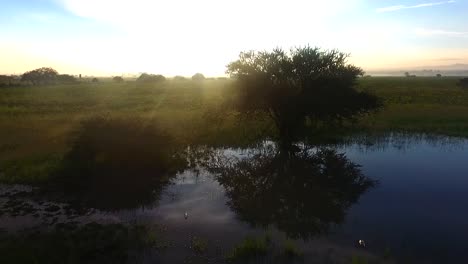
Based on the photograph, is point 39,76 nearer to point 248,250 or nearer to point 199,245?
point 199,245

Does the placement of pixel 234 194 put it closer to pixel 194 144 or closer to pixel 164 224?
pixel 164 224

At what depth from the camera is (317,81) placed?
95.9ft

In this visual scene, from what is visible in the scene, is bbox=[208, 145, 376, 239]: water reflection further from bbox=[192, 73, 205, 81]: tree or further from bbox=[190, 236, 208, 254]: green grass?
bbox=[192, 73, 205, 81]: tree

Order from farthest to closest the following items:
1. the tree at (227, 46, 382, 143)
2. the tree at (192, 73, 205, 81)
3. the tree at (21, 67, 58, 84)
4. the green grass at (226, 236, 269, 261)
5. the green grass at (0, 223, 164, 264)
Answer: the tree at (192, 73, 205, 81) → the tree at (21, 67, 58, 84) → the tree at (227, 46, 382, 143) → the green grass at (226, 236, 269, 261) → the green grass at (0, 223, 164, 264)

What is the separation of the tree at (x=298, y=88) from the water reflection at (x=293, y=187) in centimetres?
414

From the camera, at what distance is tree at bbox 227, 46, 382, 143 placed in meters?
28.8

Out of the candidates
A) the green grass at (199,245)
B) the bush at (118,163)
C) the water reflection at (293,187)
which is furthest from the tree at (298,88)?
the green grass at (199,245)

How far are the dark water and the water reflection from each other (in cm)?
4

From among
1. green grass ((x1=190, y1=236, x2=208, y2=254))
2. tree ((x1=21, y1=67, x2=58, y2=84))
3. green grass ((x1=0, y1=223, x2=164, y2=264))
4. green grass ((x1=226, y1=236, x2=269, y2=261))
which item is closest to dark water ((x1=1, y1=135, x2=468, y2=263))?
green grass ((x1=190, y1=236, x2=208, y2=254))

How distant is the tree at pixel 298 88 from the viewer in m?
28.8

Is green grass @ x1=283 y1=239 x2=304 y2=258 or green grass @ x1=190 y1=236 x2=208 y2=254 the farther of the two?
green grass @ x1=190 y1=236 x2=208 y2=254

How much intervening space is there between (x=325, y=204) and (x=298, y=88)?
556 inches

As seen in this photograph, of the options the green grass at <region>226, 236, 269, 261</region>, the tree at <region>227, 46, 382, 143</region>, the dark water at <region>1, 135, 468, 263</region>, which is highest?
the tree at <region>227, 46, 382, 143</region>

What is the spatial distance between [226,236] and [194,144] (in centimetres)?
1583
